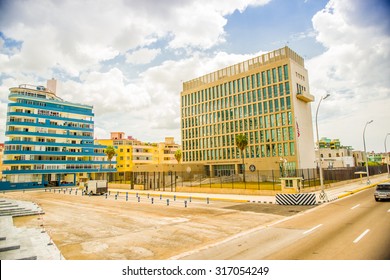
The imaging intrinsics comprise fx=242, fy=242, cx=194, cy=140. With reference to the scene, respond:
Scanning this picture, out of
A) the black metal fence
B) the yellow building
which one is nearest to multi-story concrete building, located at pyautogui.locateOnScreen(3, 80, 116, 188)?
the yellow building

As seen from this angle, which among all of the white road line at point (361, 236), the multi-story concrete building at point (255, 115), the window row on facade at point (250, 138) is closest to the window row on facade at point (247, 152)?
the multi-story concrete building at point (255, 115)

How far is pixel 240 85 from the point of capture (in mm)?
69062

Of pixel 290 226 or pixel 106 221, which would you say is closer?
pixel 290 226

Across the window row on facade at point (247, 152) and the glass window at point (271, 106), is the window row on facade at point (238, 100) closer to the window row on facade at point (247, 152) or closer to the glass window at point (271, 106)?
the glass window at point (271, 106)

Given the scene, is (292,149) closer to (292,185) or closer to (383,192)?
(292,185)

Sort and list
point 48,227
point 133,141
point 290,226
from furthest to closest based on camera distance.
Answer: point 133,141 < point 48,227 < point 290,226

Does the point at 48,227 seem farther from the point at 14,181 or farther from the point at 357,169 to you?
the point at 357,169

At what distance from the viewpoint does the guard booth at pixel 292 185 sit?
29844mm

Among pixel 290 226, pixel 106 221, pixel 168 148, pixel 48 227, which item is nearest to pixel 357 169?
pixel 290 226

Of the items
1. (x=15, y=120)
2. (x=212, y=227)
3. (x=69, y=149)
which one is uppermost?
(x=15, y=120)

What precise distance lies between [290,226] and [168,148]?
102705 mm

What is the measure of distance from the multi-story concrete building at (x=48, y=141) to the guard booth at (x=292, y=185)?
2029 inches

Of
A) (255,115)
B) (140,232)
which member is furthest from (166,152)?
(140,232)

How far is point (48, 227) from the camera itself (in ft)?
54.7
